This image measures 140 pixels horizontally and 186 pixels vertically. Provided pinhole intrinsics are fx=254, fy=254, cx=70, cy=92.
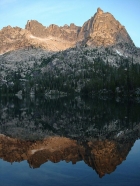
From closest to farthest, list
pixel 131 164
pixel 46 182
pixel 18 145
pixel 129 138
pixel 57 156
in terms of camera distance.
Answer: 1. pixel 46 182
2. pixel 131 164
3. pixel 57 156
4. pixel 18 145
5. pixel 129 138

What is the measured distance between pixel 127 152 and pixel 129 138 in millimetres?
7821

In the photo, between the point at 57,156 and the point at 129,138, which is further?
the point at 129,138

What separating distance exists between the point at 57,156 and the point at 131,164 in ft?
24.8

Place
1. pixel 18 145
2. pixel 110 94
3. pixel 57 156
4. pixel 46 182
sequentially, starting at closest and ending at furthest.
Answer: pixel 46 182 < pixel 57 156 < pixel 18 145 < pixel 110 94

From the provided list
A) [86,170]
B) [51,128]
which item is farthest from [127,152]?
[51,128]

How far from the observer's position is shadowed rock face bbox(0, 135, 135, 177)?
23.5m

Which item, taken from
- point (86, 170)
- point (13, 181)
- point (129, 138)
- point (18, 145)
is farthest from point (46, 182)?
point (129, 138)

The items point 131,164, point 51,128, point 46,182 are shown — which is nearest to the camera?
point 46,182

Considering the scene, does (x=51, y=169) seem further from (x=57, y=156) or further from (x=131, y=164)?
(x=131, y=164)

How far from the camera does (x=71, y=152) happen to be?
2738cm

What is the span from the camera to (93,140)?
33.4 m

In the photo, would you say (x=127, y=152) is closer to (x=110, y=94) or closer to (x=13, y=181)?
(x=13, y=181)

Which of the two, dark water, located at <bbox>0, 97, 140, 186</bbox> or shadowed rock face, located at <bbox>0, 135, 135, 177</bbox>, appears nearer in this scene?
dark water, located at <bbox>0, 97, 140, 186</bbox>

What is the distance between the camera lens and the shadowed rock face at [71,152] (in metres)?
23.5
